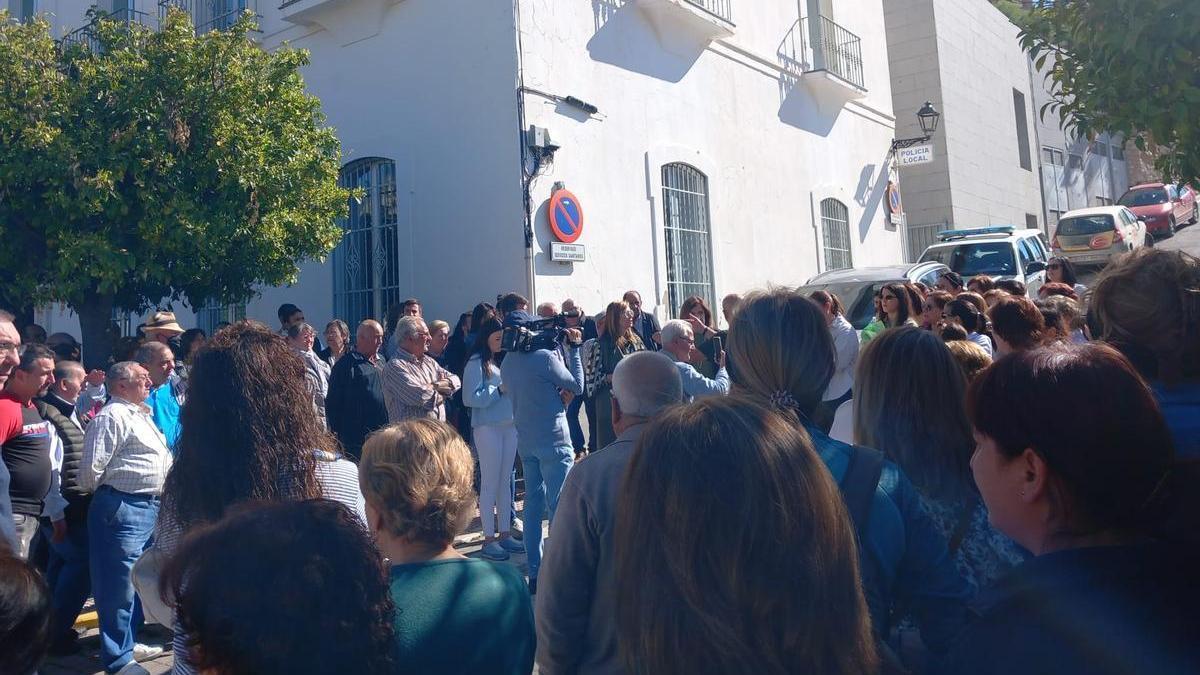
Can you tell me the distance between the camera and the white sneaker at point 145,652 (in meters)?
5.07

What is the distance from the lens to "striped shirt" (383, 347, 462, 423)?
6477 millimetres

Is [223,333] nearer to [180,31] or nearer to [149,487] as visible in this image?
[149,487]

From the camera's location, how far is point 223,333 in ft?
9.33

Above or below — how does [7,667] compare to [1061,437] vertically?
below

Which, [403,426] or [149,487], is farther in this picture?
[149,487]

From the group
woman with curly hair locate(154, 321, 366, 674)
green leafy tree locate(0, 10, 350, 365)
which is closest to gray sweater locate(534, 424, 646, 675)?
woman with curly hair locate(154, 321, 366, 674)

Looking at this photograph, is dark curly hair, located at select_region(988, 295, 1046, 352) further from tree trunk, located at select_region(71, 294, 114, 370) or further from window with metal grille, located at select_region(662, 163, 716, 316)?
tree trunk, located at select_region(71, 294, 114, 370)

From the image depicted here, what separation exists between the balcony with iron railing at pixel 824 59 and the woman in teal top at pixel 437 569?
14.3 m

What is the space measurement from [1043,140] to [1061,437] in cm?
3007

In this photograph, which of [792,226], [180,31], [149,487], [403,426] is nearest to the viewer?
[403,426]

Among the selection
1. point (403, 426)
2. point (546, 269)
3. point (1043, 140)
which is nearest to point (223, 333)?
point (403, 426)

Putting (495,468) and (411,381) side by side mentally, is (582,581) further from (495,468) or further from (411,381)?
(495,468)

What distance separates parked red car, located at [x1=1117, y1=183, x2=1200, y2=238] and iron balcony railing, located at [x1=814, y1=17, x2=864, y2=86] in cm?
1233

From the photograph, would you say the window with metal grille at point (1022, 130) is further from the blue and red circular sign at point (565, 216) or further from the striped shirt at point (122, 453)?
the striped shirt at point (122, 453)
